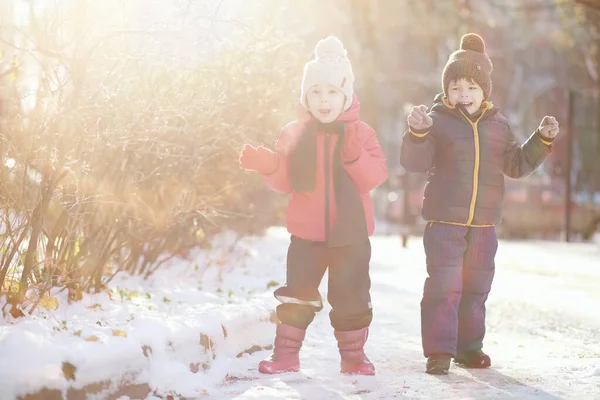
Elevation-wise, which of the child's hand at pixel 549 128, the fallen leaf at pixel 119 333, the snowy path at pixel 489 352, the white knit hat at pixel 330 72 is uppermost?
the white knit hat at pixel 330 72

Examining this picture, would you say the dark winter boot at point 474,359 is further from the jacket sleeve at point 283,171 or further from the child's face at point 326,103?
the child's face at point 326,103

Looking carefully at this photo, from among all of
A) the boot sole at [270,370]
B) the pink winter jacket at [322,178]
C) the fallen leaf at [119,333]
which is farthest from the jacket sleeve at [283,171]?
the fallen leaf at [119,333]

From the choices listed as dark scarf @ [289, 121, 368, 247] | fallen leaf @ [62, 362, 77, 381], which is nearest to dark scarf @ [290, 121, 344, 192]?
dark scarf @ [289, 121, 368, 247]

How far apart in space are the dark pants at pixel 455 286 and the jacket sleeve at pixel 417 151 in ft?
1.25

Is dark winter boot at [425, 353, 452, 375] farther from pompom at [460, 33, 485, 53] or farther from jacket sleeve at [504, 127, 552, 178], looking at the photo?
pompom at [460, 33, 485, 53]

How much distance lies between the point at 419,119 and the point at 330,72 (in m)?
0.59

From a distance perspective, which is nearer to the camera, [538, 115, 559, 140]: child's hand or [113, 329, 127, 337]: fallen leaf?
[113, 329, 127, 337]: fallen leaf

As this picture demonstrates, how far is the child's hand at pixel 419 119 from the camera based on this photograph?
5289 mm

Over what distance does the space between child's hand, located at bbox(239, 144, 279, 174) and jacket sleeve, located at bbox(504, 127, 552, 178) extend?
4.77ft

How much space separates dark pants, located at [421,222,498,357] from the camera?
17.9 ft

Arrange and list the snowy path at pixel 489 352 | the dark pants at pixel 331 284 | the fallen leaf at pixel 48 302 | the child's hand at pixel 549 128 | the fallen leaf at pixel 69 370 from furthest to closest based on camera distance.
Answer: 1. the child's hand at pixel 549 128
2. the dark pants at pixel 331 284
3. the fallen leaf at pixel 48 302
4. the snowy path at pixel 489 352
5. the fallen leaf at pixel 69 370

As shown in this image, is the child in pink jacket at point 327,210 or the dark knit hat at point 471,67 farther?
the dark knit hat at point 471,67

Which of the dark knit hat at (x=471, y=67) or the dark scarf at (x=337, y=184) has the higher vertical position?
the dark knit hat at (x=471, y=67)

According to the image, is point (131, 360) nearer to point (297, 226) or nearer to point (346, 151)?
point (297, 226)
